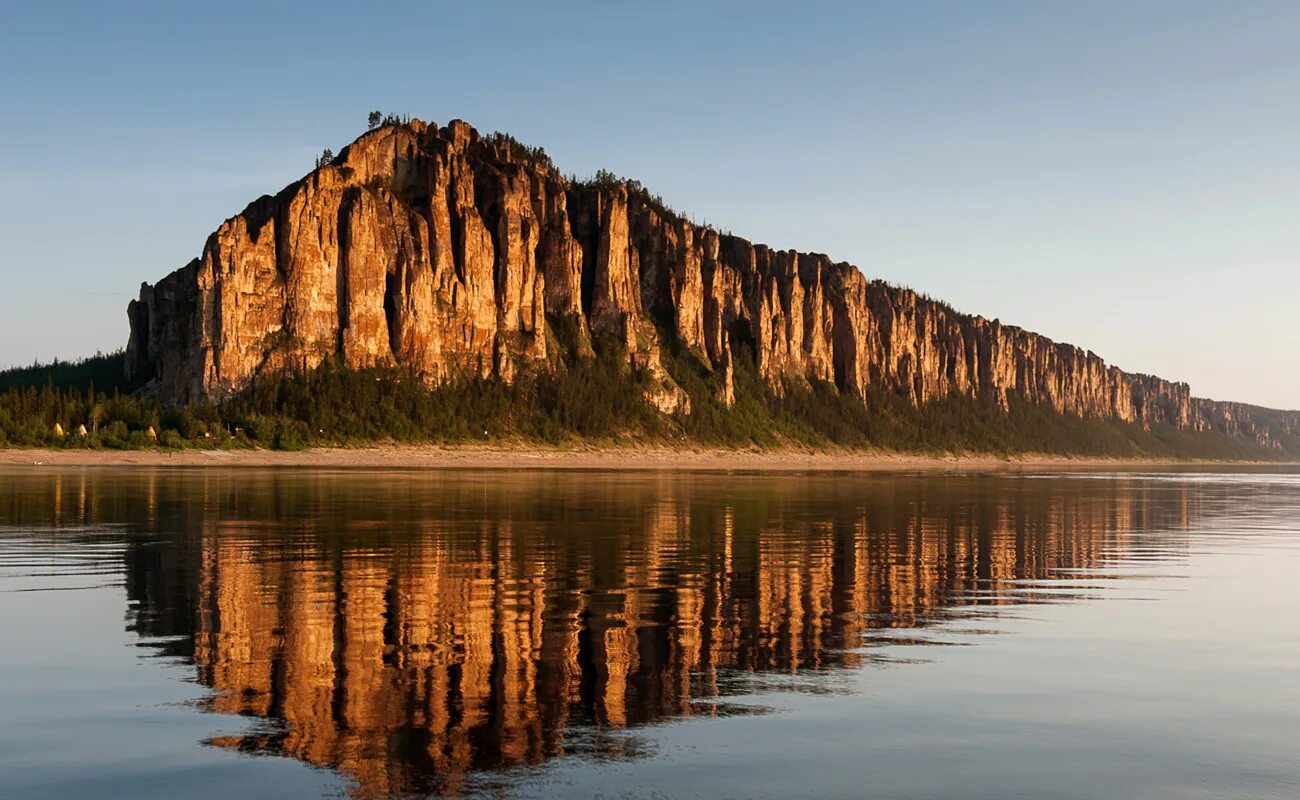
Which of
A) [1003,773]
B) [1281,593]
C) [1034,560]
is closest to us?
[1003,773]

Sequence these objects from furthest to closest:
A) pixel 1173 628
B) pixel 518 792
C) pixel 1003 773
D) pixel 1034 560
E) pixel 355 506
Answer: pixel 355 506 < pixel 1034 560 < pixel 1173 628 < pixel 1003 773 < pixel 518 792

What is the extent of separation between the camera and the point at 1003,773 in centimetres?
1147

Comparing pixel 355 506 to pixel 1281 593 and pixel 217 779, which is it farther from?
pixel 217 779

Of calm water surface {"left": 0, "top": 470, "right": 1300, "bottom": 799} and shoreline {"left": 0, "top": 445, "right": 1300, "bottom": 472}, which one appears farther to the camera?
shoreline {"left": 0, "top": 445, "right": 1300, "bottom": 472}

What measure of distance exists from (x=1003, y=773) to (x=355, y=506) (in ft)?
141

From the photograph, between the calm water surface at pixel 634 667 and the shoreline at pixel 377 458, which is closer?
the calm water surface at pixel 634 667

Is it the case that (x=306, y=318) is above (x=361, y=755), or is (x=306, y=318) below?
above

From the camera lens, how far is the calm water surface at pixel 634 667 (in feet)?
37.1

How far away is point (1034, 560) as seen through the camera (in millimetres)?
32750

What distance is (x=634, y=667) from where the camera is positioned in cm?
1612

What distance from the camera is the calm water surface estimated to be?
11.3m

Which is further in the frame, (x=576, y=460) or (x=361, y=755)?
(x=576, y=460)

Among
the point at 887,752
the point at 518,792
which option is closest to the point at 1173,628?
the point at 887,752

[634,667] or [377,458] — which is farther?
[377,458]
